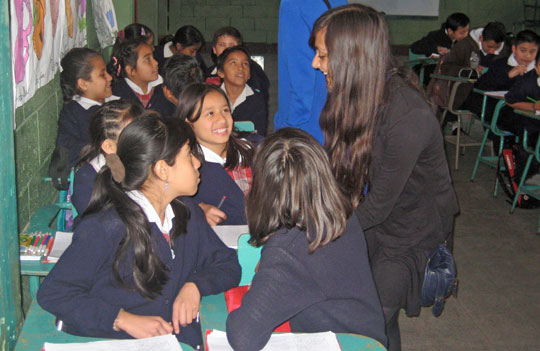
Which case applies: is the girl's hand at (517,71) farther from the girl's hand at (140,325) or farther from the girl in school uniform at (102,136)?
the girl's hand at (140,325)

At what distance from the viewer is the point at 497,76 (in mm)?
5270

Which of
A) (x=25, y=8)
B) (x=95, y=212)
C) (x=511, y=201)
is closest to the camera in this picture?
(x=95, y=212)

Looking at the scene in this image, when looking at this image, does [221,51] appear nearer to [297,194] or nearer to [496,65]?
[496,65]

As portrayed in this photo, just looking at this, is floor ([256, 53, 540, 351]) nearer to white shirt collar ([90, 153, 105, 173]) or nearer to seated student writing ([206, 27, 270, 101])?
white shirt collar ([90, 153, 105, 173])

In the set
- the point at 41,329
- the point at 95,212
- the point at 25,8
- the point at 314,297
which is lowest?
the point at 41,329

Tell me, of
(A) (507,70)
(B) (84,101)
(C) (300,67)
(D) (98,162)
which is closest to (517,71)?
(A) (507,70)

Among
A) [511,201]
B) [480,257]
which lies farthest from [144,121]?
[511,201]

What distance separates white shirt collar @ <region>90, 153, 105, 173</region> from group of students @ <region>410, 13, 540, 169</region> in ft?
10.9

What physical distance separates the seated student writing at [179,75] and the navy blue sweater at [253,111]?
1.15 ft

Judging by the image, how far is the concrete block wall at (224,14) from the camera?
11.9 m

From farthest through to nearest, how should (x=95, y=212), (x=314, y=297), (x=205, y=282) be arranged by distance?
1. (x=205, y=282)
2. (x=95, y=212)
3. (x=314, y=297)

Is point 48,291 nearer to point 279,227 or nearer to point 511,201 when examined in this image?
point 279,227

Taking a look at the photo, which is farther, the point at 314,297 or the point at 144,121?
the point at 144,121

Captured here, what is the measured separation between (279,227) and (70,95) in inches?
86.6
